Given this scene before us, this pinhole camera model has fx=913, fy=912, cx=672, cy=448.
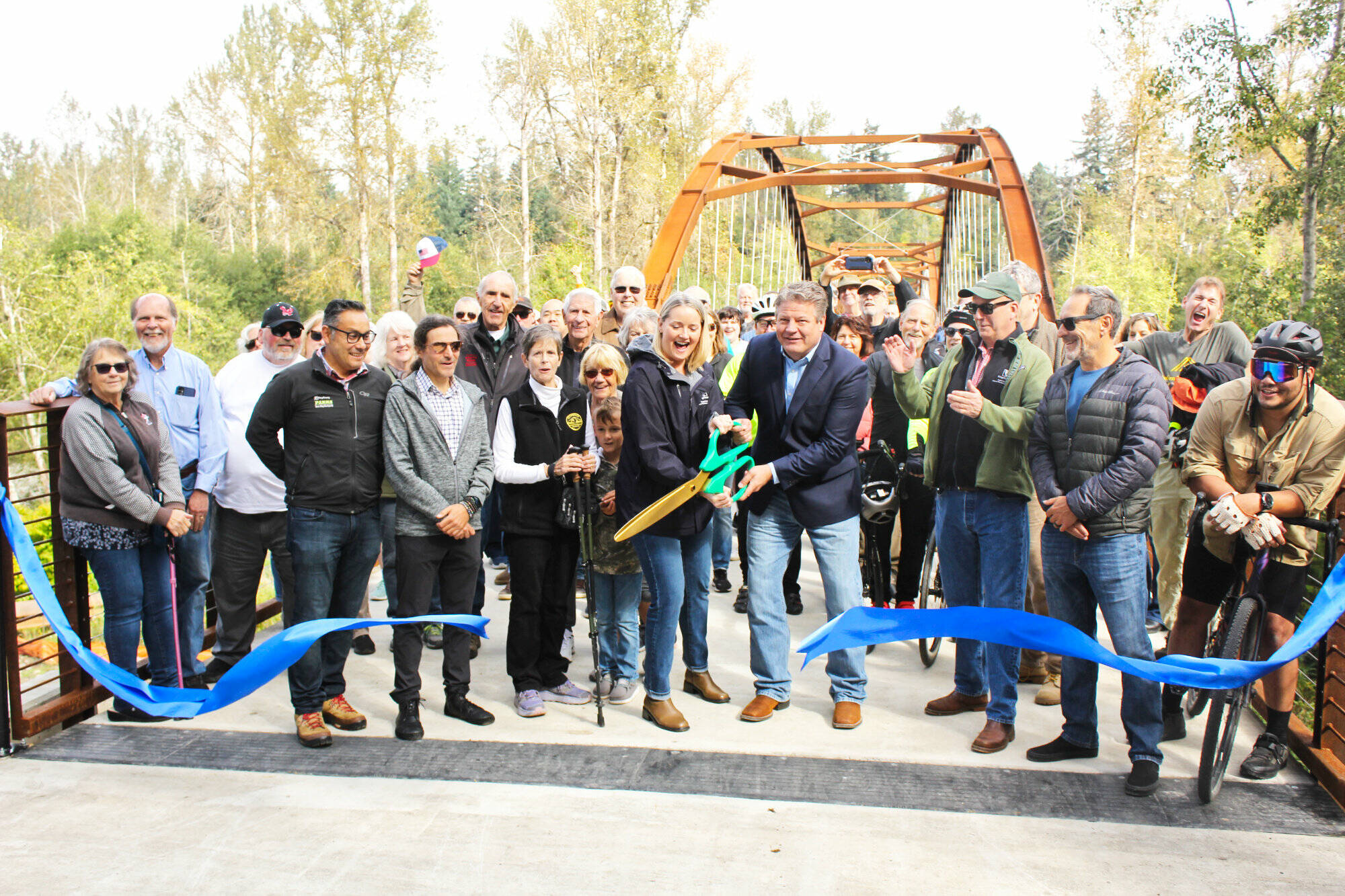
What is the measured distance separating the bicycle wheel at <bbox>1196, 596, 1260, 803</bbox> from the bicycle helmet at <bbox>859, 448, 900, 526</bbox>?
1.77 meters

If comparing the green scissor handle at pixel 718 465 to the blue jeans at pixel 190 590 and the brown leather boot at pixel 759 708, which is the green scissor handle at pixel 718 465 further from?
the blue jeans at pixel 190 590

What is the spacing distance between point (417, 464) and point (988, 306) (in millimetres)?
2528

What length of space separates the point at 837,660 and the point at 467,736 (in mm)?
1632

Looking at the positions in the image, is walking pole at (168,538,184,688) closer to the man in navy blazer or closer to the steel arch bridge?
the man in navy blazer

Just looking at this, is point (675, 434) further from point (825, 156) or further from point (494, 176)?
point (825, 156)

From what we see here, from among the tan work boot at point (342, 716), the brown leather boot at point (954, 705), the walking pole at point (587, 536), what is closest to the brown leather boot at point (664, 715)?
the walking pole at point (587, 536)

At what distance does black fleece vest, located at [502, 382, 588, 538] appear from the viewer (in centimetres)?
420

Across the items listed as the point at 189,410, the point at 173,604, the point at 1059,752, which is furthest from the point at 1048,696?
the point at 189,410

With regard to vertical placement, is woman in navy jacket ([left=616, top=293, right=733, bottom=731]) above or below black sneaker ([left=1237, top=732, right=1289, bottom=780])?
above

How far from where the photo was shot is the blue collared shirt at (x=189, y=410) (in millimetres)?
4324

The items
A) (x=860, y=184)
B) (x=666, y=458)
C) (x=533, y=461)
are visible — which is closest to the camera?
(x=666, y=458)

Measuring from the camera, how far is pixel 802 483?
4.01 m

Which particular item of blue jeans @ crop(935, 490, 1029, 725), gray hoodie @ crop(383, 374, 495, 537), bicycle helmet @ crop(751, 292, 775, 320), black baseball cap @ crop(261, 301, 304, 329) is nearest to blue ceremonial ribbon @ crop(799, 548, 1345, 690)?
blue jeans @ crop(935, 490, 1029, 725)

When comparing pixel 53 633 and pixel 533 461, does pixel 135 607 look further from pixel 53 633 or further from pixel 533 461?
pixel 533 461
